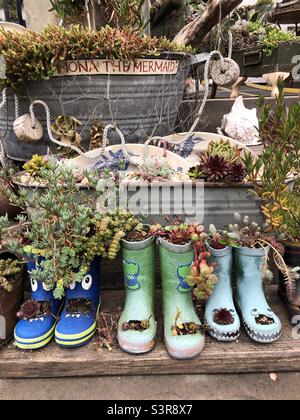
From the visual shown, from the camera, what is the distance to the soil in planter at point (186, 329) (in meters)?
0.87

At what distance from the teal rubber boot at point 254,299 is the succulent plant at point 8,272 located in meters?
0.61

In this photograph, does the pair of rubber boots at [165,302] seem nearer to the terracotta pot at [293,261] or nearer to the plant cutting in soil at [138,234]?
the plant cutting in soil at [138,234]

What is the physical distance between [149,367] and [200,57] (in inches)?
50.4

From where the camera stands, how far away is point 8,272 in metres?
0.91

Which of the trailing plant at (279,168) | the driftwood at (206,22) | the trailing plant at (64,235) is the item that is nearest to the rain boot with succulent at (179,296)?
the trailing plant at (64,235)

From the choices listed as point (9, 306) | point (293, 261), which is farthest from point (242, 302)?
point (9, 306)

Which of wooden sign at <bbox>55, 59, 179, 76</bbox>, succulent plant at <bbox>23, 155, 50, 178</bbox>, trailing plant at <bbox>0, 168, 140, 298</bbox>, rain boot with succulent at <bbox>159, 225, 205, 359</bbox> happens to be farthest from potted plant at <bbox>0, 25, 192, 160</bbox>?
rain boot with succulent at <bbox>159, 225, 205, 359</bbox>

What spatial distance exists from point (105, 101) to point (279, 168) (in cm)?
72

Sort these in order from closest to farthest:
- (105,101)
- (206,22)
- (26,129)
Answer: (26,129) < (105,101) < (206,22)

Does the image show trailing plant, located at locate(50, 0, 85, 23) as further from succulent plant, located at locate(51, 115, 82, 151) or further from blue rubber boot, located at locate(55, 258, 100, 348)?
blue rubber boot, located at locate(55, 258, 100, 348)

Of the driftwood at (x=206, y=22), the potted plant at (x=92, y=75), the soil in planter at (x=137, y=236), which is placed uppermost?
the driftwood at (x=206, y=22)

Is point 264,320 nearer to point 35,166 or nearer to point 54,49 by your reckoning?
point 35,166

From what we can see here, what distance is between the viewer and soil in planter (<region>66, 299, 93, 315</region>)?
0.94 m

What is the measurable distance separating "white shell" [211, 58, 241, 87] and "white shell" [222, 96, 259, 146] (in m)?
0.27
